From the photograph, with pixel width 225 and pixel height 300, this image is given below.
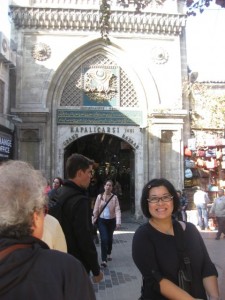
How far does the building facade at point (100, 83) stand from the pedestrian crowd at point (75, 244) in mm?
14055

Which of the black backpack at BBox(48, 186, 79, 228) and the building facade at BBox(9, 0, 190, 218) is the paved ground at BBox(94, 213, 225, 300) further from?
the building facade at BBox(9, 0, 190, 218)

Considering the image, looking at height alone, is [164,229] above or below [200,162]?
below

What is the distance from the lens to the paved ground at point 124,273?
581 centimetres

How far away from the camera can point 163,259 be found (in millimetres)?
2566

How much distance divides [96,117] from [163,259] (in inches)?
618

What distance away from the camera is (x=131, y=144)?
18.2m

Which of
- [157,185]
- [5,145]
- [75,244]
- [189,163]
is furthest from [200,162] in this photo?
[157,185]

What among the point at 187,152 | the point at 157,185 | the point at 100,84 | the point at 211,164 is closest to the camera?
the point at 157,185

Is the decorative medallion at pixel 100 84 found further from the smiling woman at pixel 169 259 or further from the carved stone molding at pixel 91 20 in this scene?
the smiling woman at pixel 169 259

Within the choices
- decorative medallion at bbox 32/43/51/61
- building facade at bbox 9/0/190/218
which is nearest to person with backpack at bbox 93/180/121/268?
building facade at bbox 9/0/190/218

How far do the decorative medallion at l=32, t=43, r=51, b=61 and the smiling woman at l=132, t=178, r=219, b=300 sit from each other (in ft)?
52.6

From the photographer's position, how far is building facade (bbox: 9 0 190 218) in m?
17.7

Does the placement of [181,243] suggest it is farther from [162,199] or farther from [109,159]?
[109,159]

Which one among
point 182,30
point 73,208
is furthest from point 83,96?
point 73,208
